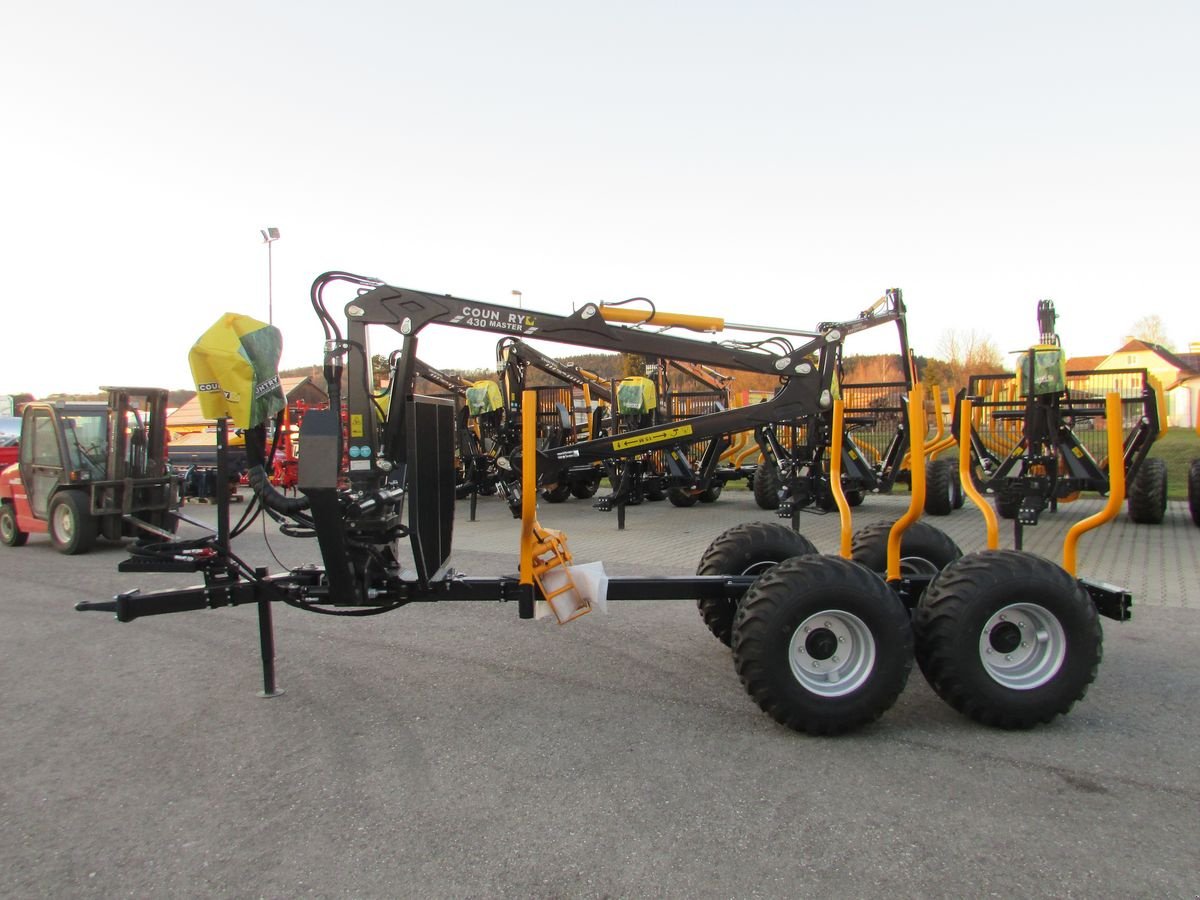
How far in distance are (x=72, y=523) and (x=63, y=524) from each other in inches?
13.1

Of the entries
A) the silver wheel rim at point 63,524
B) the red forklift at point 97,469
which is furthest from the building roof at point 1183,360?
the silver wheel rim at point 63,524

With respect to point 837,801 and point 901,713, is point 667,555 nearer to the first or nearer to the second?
point 901,713

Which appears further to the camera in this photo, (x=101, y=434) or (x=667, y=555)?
(x=101, y=434)

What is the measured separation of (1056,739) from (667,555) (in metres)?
6.27

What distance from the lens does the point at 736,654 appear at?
14.4ft

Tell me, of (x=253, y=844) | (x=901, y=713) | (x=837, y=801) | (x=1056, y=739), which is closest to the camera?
(x=253, y=844)

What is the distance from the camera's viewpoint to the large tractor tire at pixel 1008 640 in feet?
14.3

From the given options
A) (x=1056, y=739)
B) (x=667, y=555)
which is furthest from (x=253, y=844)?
(x=667, y=555)

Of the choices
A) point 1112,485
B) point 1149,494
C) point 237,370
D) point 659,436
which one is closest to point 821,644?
point 1112,485

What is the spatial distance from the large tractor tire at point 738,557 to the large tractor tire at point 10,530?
37.1 feet

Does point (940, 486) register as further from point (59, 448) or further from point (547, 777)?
point (59, 448)

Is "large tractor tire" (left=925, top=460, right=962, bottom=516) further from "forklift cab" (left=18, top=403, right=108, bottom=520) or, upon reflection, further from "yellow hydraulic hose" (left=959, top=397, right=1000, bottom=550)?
"forklift cab" (left=18, top=403, right=108, bottom=520)

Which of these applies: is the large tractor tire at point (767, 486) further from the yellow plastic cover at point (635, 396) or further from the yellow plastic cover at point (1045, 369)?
the yellow plastic cover at point (1045, 369)

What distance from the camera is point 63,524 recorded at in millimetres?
11312
